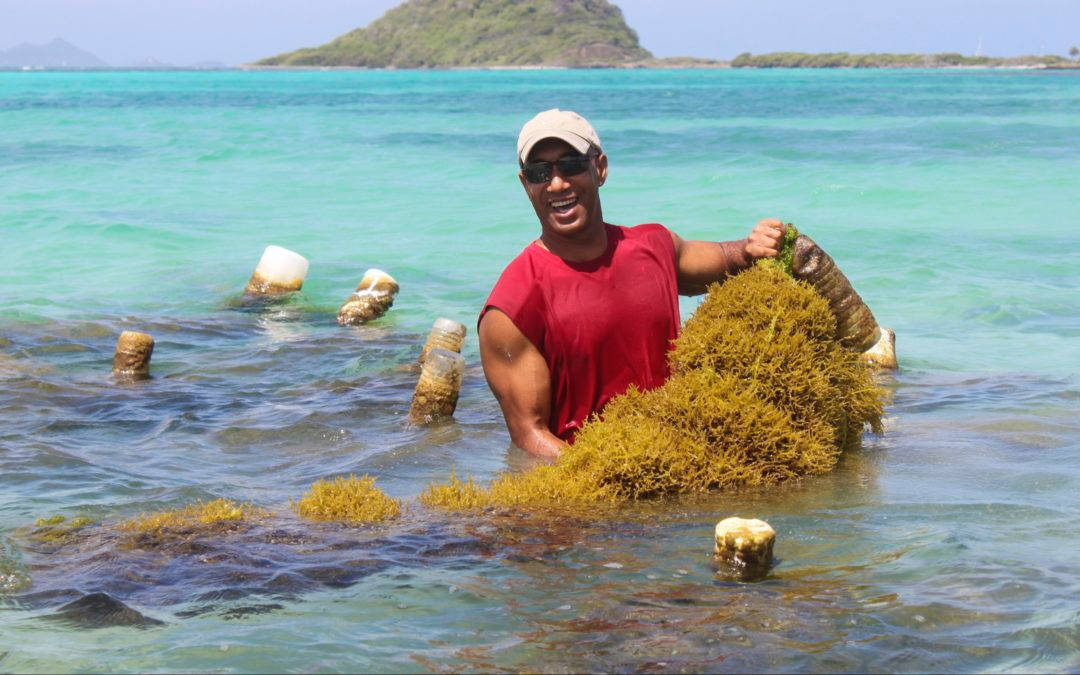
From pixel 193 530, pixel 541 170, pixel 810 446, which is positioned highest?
pixel 541 170

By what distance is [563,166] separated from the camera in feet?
17.6

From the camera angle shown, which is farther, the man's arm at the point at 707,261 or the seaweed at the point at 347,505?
the man's arm at the point at 707,261

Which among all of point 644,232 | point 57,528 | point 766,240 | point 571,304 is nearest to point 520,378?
point 571,304

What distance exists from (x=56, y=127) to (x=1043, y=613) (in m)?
47.7

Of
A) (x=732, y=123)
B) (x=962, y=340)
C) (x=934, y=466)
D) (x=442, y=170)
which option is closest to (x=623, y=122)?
(x=732, y=123)

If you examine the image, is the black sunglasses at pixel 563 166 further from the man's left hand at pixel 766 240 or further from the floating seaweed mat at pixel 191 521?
the floating seaweed mat at pixel 191 521

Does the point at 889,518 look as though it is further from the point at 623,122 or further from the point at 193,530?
the point at 623,122

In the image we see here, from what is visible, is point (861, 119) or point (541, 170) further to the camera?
point (861, 119)

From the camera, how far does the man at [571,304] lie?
539cm

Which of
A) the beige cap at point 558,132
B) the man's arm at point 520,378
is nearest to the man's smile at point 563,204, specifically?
the beige cap at point 558,132

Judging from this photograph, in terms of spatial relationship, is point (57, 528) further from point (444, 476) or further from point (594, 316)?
point (594, 316)

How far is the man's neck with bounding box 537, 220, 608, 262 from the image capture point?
554 centimetres

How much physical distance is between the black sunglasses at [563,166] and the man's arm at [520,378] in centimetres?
61

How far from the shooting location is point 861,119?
158ft
